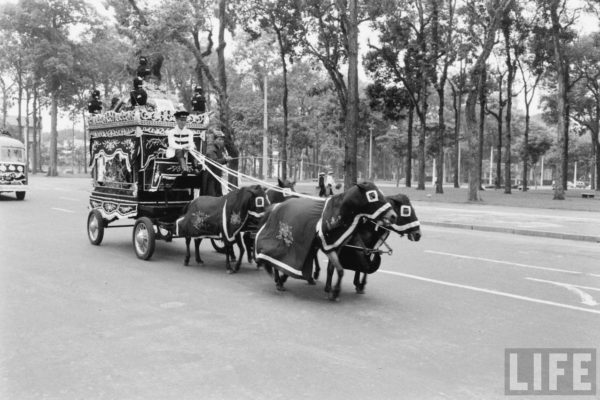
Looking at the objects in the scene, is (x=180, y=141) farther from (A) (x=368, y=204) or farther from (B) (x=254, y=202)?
(A) (x=368, y=204)

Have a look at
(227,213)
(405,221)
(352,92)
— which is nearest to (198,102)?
(227,213)

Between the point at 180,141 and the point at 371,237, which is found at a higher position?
the point at 180,141

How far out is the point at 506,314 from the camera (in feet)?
20.9

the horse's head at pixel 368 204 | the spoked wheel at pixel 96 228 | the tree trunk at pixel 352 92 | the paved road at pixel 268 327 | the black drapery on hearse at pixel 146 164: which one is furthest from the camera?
the tree trunk at pixel 352 92

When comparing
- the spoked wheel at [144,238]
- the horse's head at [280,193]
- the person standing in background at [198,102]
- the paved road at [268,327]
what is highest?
the person standing in background at [198,102]

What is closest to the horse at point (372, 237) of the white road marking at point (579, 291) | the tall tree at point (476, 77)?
the white road marking at point (579, 291)

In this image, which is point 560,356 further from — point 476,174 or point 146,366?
point 476,174

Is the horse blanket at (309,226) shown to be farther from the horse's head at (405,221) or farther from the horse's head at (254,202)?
the horse's head at (254,202)

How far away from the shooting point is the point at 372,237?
23.0 feet

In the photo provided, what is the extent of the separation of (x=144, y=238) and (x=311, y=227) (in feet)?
13.3

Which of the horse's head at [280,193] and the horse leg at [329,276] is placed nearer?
the horse leg at [329,276]

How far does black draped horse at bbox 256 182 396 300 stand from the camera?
6441 millimetres

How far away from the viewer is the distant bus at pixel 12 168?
23.4 meters

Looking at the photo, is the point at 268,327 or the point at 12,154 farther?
the point at 12,154
